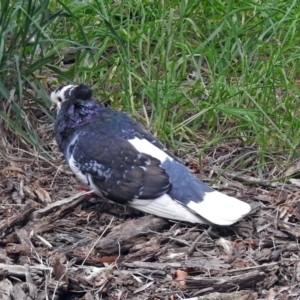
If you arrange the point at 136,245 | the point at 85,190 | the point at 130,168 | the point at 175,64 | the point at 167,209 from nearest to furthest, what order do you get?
the point at 136,245 → the point at 167,209 → the point at 130,168 → the point at 85,190 → the point at 175,64

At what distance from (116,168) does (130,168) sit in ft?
0.22

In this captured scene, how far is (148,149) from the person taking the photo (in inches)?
181

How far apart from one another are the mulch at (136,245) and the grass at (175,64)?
251 millimetres

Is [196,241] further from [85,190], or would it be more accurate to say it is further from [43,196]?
[43,196]

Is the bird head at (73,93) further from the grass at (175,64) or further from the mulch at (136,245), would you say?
the mulch at (136,245)

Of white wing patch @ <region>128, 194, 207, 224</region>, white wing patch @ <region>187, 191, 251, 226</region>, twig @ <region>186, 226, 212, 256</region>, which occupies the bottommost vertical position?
twig @ <region>186, 226, 212, 256</region>

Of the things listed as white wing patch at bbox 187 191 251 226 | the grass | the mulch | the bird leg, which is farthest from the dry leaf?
white wing patch at bbox 187 191 251 226

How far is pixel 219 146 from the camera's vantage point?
5223mm

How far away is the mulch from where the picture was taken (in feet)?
12.9

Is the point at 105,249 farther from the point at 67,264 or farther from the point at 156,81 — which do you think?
the point at 156,81

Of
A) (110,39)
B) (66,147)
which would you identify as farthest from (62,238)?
(110,39)

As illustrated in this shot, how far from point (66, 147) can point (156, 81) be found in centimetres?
75

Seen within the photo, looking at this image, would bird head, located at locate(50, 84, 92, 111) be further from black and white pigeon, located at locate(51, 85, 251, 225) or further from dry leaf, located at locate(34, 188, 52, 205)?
dry leaf, located at locate(34, 188, 52, 205)

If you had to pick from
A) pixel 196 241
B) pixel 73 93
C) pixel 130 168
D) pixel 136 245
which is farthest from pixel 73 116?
pixel 196 241
